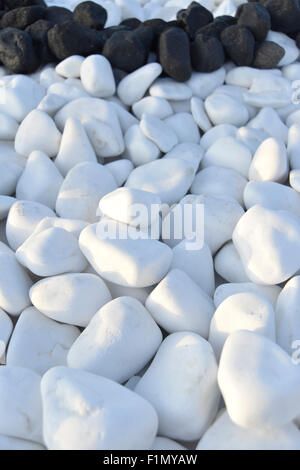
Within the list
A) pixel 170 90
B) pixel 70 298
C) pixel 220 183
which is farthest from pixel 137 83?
pixel 70 298

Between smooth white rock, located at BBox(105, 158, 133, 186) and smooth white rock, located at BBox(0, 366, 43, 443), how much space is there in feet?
1.09

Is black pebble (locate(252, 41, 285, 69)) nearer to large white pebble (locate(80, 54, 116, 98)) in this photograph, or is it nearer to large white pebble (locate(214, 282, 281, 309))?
large white pebble (locate(80, 54, 116, 98))

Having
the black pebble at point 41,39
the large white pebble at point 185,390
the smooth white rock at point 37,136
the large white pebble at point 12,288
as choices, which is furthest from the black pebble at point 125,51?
the large white pebble at point 185,390

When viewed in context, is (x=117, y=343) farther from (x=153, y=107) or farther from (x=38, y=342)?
(x=153, y=107)

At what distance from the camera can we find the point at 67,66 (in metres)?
0.85

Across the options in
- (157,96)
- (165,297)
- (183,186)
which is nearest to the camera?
(165,297)

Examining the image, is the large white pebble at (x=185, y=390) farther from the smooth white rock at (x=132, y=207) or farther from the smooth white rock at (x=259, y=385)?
the smooth white rock at (x=132, y=207)

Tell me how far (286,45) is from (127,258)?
0.65m

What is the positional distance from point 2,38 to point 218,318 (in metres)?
0.66

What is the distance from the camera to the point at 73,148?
70 centimetres

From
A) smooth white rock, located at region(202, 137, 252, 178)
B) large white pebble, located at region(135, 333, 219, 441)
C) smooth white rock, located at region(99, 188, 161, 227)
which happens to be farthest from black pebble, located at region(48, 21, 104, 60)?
large white pebble, located at region(135, 333, 219, 441)

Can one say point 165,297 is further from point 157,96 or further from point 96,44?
point 96,44
